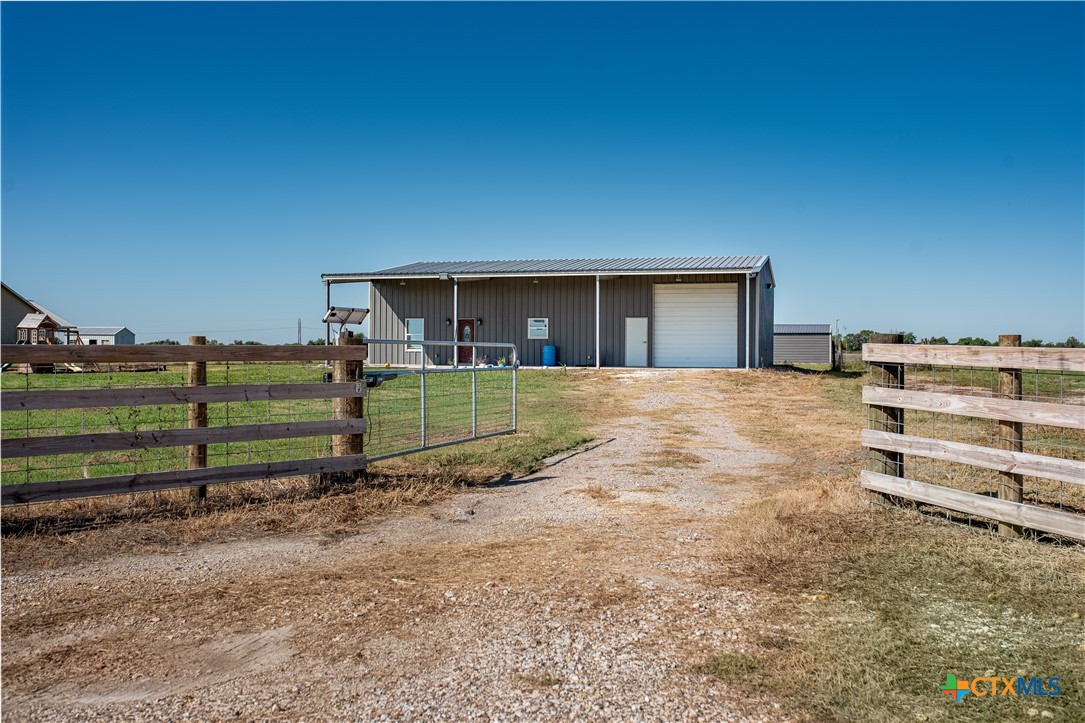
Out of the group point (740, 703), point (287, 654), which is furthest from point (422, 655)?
point (740, 703)

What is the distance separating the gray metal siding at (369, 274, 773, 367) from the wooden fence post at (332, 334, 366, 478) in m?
20.0

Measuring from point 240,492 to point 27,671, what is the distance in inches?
135

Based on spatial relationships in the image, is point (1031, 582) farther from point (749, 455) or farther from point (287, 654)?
point (749, 455)

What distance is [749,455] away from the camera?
1034 cm

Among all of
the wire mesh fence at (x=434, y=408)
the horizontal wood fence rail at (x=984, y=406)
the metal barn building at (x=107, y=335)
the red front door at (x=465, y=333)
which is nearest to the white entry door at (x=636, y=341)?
the wire mesh fence at (x=434, y=408)

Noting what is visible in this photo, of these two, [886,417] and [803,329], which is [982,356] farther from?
[803,329]

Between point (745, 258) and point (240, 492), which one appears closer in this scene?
point (240, 492)

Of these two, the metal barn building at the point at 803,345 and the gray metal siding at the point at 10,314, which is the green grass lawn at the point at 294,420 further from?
the metal barn building at the point at 803,345

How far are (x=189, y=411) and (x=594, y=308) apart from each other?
21736mm

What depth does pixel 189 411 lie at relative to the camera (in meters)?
6.64

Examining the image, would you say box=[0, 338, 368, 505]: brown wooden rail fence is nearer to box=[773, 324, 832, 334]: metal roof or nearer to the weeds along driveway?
the weeds along driveway

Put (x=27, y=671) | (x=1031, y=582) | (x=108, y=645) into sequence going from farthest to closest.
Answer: (x=1031, y=582) < (x=108, y=645) < (x=27, y=671)

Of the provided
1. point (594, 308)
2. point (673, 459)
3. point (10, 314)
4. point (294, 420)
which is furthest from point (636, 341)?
point (10, 314)

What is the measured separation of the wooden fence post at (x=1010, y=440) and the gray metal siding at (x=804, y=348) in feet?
162
